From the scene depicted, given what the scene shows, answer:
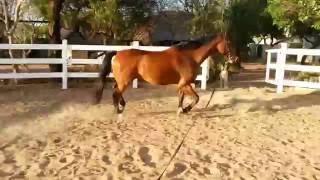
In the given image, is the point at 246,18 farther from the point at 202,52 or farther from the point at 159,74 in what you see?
the point at 159,74

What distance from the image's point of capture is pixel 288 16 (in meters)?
12.4

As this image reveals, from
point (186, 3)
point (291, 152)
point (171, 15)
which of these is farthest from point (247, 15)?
point (291, 152)

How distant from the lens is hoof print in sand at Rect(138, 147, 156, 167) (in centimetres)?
502

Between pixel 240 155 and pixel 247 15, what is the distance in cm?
2106

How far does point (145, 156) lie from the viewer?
5.29 m

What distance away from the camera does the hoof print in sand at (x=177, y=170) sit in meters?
4.69

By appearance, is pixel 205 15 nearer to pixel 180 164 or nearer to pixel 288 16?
pixel 288 16

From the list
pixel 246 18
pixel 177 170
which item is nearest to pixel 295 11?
pixel 177 170

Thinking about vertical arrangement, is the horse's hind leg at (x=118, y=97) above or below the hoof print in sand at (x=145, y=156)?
above

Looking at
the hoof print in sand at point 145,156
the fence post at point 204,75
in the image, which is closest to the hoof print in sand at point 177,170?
the hoof print in sand at point 145,156

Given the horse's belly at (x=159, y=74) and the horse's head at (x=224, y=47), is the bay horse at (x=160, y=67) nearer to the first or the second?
the horse's belly at (x=159, y=74)

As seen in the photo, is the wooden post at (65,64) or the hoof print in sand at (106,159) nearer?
the hoof print in sand at (106,159)

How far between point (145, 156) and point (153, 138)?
0.87 metres

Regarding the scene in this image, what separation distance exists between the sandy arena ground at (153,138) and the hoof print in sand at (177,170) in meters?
0.01
